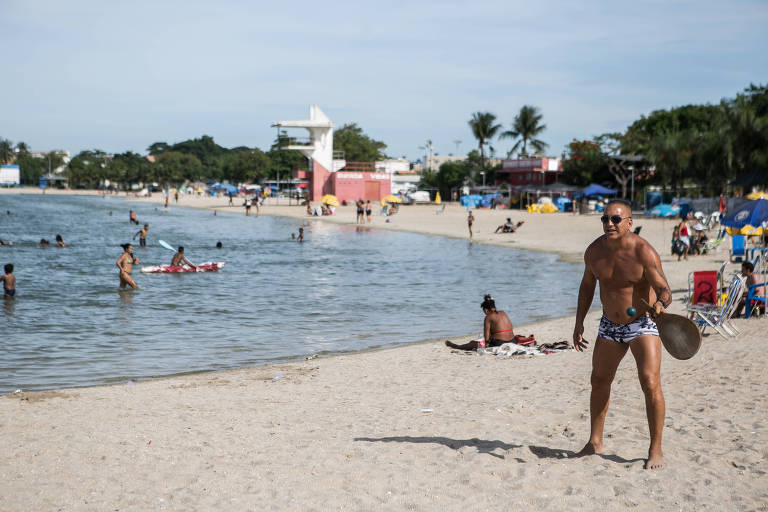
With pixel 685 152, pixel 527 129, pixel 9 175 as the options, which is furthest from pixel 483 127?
pixel 9 175

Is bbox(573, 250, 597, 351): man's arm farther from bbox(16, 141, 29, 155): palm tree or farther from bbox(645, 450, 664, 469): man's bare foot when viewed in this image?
bbox(16, 141, 29, 155): palm tree

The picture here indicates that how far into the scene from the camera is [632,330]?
4.77m

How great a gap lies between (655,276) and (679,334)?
1.70ft

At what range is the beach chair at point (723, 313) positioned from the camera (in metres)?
9.76

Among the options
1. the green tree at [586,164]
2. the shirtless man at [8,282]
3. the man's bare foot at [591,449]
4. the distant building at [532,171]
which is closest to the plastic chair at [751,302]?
the man's bare foot at [591,449]

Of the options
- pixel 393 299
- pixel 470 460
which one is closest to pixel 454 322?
pixel 393 299

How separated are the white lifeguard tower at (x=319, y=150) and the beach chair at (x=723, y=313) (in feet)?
199

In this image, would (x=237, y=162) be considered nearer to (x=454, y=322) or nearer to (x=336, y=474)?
(x=454, y=322)

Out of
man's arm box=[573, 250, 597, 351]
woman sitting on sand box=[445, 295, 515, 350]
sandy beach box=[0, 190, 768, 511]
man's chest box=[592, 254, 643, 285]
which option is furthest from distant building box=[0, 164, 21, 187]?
man's chest box=[592, 254, 643, 285]

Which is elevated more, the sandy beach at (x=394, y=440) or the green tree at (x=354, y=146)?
the green tree at (x=354, y=146)

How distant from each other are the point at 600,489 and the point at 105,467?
3623mm

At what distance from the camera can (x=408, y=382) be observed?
8359 mm

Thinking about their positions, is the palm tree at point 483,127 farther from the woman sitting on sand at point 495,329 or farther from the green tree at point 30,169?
the green tree at point 30,169

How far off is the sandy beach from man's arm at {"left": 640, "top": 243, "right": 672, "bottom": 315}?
3.90 feet
